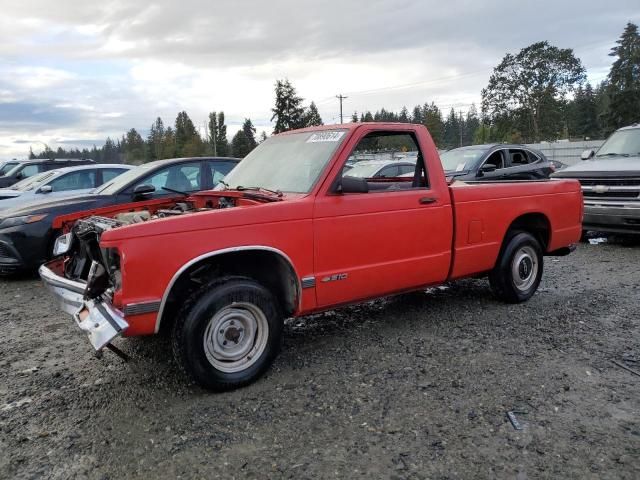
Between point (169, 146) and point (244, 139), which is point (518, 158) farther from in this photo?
point (169, 146)

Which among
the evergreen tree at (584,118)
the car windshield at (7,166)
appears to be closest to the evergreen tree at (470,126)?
the evergreen tree at (584,118)

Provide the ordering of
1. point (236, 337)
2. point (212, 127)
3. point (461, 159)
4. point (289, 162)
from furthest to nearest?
point (212, 127) < point (461, 159) < point (289, 162) < point (236, 337)

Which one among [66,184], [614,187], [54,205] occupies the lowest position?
[614,187]

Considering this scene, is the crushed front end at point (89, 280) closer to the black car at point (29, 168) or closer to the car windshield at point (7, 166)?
the black car at point (29, 168)

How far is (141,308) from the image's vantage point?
3.13m

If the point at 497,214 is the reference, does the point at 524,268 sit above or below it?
below

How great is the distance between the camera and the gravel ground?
2.68 metres

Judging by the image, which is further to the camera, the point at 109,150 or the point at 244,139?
the point at 109,150

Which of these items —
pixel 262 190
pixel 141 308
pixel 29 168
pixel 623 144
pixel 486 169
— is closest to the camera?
pixel 141 308

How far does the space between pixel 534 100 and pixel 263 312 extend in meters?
60.6

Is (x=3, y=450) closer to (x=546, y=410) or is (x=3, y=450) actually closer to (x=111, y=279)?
(x=111, y=279)

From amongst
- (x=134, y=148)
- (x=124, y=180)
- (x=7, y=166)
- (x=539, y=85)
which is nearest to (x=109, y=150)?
(x=134, y=148)

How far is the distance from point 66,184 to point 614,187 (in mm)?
9542

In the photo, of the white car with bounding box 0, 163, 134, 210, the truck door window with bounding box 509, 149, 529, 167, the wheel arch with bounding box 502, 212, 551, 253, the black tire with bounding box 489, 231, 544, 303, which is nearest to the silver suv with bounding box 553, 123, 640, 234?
the truck door window with bounding box 509, 149, 529, 167
